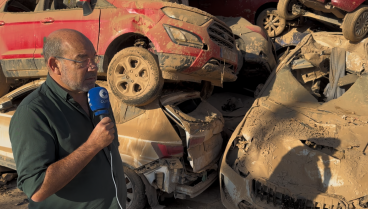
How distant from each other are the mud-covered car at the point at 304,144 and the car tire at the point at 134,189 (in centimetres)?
97

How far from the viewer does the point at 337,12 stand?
6.32 metres

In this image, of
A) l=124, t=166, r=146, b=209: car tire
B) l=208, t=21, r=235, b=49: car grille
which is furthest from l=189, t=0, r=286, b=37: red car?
l=124, t=166, r=146, b=209: car tire

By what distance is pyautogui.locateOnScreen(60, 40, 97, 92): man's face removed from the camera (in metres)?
1.72

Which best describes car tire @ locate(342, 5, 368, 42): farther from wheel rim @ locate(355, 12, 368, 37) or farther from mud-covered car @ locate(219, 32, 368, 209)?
mud-covered car @ locate(219, 32, 368, 209)

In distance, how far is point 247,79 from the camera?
646cm

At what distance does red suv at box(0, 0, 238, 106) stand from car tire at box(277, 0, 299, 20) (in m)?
3.19

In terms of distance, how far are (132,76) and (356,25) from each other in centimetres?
427

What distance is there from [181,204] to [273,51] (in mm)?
3794

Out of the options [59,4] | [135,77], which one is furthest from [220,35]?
[59,4]

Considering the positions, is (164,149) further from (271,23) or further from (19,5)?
(271,23)

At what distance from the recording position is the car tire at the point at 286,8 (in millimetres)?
6980

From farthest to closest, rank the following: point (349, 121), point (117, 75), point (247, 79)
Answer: point (247, 79) → point (117, 75) → point (349, 121)

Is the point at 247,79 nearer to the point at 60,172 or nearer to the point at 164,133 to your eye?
the point at 164,133

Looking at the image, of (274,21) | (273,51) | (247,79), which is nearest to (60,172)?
(247,79)
